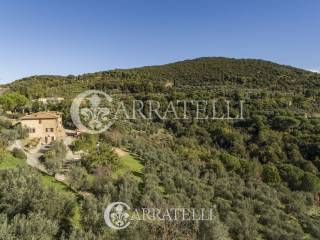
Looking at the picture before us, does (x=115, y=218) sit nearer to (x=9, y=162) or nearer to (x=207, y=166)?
(x=9, y=162)

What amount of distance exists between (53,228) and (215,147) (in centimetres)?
3461

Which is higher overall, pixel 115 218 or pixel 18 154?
pixel 18 154

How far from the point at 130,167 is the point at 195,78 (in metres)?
55.4

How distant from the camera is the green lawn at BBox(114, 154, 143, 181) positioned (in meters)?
24.8

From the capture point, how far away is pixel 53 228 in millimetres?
11641

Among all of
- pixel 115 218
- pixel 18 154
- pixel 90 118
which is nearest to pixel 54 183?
pixel 18 154

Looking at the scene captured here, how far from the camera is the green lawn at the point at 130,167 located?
24812 millimetres

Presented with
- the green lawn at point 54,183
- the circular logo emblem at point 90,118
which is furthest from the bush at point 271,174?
the green lawn at point 54,183

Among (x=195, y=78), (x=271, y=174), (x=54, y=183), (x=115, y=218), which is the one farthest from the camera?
(x=195, y=78)

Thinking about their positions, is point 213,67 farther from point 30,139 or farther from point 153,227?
point 153,227

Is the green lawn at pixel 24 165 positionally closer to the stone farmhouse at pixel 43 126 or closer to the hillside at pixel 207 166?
the hillside at pixel 207 166

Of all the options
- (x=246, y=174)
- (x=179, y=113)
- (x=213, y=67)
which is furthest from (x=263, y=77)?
(x=246, y=174)

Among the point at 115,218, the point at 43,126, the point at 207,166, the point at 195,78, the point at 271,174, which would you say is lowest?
the point at 271,174

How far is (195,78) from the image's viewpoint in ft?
260
